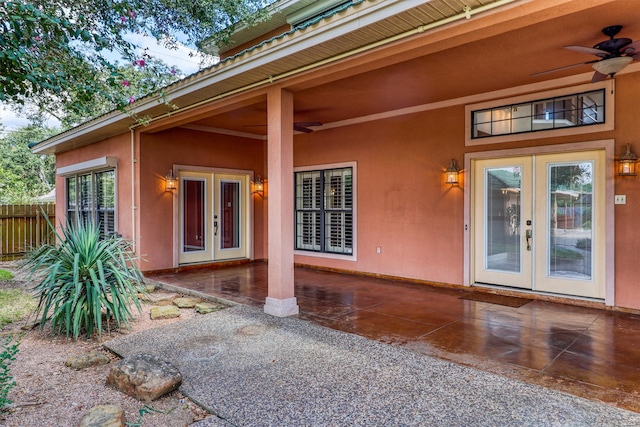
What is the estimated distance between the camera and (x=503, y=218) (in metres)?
5.76

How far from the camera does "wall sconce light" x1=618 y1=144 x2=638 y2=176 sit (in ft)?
14.9

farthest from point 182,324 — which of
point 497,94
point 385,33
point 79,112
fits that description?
point 497,94

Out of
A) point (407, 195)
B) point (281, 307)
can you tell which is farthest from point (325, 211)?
point (281, 307)

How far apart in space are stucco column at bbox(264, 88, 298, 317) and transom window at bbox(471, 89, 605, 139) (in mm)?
3016

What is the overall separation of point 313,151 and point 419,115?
2457 mm

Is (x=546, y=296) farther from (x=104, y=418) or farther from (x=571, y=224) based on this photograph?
(x=104, y=418)

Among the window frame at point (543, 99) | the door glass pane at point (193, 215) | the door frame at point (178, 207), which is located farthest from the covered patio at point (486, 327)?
the window frame at point (543, 99)

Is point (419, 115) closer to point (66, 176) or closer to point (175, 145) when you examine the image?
point (175, 145)

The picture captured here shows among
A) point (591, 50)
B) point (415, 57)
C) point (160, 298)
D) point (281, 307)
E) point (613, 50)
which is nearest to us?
point (591, 50)

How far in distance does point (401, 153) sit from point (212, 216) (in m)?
4.18

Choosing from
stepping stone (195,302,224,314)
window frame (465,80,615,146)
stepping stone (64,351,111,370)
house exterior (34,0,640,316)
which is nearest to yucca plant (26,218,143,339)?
stepping stone (64,351,111,370)

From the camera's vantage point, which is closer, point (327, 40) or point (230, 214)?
point (327, 40)

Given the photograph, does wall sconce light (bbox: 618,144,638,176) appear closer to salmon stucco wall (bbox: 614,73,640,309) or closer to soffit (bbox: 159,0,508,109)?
salmon stucco wall (bbox: 614,73,640,309)

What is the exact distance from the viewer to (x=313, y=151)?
26.7ft
